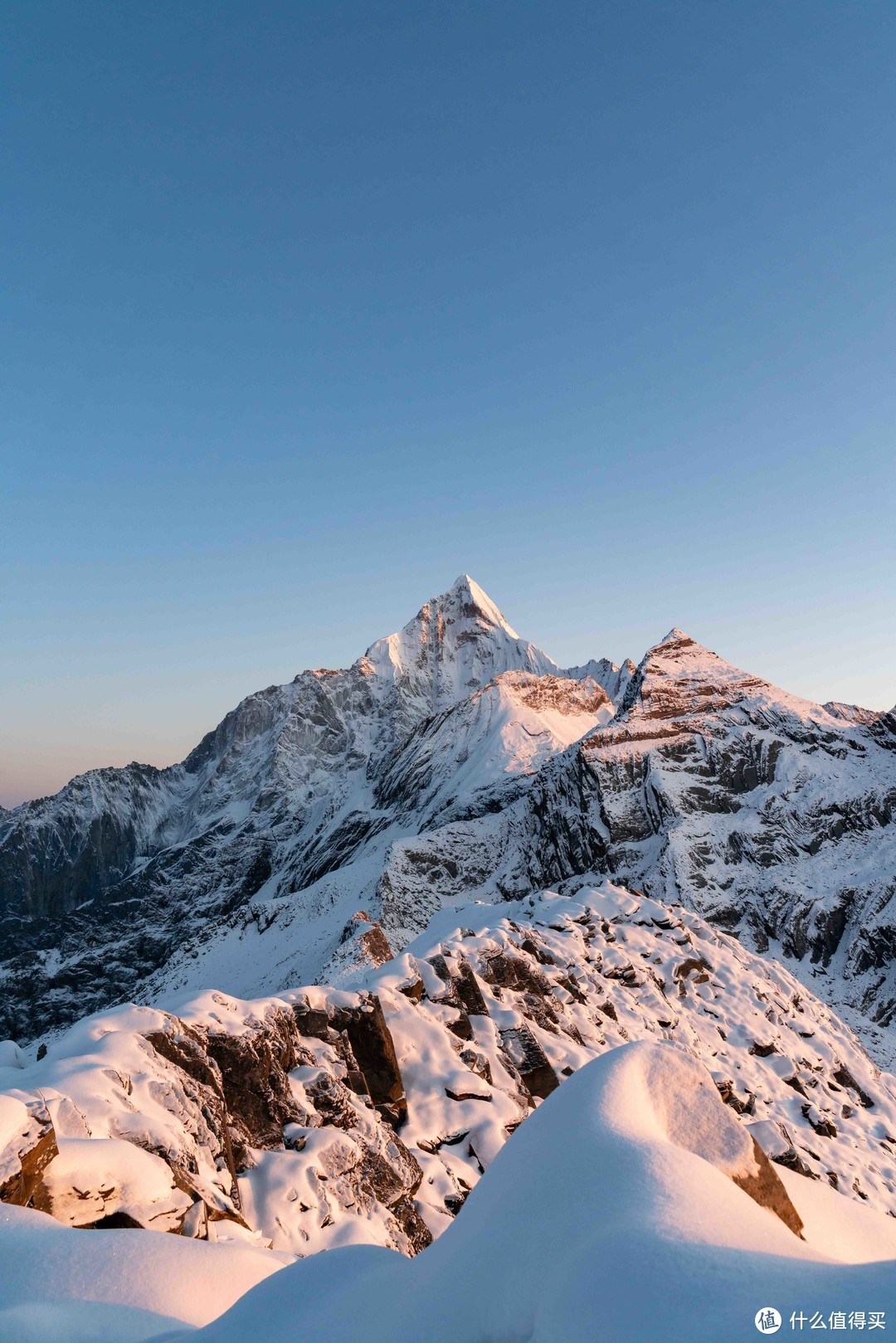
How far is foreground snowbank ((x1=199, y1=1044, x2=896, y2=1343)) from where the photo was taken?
9.91 feet

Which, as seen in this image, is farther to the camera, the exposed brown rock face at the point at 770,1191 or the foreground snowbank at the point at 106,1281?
the exposed brown rock face at the point at 770,1191

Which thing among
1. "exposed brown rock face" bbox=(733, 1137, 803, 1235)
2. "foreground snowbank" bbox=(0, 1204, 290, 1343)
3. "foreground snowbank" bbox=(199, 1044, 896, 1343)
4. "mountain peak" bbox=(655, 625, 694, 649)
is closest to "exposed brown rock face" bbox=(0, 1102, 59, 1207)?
"foreground snowbank" bbox=(0, 1204, 290, 1343)

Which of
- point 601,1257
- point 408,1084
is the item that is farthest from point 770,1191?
point 408,1084

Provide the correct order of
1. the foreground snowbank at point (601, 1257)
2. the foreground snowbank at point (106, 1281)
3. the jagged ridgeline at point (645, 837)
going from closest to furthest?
the foreground snowbank at point (601, 1257) < the foreground snowbank at point (106, 1281) < the jagged ridgeline at point (645, 837)

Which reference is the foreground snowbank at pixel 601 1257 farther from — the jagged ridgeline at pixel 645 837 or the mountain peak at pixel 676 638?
the mountain peak at pixel 676 638

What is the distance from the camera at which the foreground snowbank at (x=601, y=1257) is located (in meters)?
3.02

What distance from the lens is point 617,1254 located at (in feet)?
11.0

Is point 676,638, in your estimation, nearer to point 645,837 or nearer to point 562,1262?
point 645,837

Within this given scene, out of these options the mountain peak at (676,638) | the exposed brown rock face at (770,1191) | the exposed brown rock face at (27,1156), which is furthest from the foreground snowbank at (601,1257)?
the mountain peak at (676,638)

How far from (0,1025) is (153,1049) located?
141 metres

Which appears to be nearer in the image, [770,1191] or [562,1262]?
[562,1262]

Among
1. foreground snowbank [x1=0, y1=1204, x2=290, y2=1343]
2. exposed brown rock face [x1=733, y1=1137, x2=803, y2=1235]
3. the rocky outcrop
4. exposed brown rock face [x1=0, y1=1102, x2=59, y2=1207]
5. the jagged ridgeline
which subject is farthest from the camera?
the jagged ridgeline

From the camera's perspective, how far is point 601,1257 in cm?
341

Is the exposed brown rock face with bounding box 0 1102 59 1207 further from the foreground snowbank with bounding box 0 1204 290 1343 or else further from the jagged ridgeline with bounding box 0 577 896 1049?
the jagged ridgeline with bounding box 0 577 896 1049
